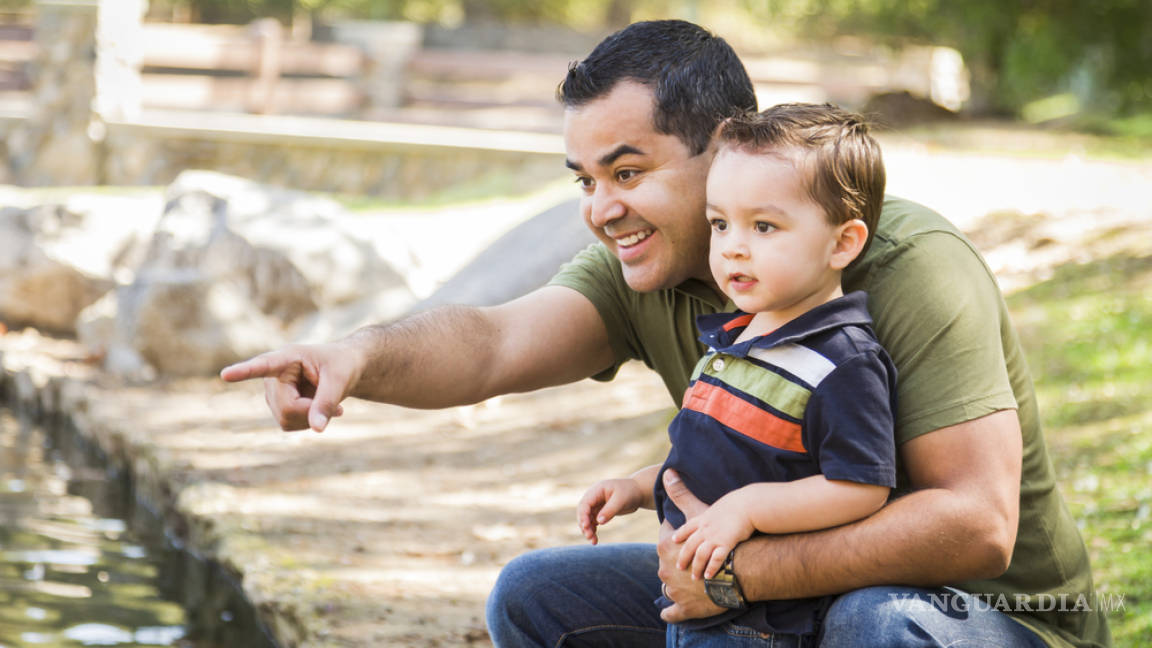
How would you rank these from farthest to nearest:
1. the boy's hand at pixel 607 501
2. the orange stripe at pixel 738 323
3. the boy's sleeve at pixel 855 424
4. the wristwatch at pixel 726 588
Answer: the boy's hand at pixel 607 501, the orange stripe at pixel 738 323, the wristwatch at pixel 726 588, the boy's sleeve at pixel 855 424

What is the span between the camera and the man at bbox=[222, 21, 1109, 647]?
1893mm

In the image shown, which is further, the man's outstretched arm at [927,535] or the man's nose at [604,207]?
the man's nose at [604,207]

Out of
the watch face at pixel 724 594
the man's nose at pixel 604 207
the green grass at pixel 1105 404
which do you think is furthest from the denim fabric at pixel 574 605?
the green grass at pixel 1105 404

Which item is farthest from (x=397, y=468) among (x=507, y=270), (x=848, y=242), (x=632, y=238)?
(x=848, y=242)

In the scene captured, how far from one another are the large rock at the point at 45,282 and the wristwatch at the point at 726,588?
6413 mm

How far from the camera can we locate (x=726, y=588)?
6.43ft

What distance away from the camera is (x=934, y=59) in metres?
17.4

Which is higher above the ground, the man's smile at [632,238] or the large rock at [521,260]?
the man's smile at [632,238]

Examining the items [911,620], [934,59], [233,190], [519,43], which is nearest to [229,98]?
[233,190]

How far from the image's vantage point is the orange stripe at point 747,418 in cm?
192

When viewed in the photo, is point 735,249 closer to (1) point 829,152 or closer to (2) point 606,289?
(1) point 829,152

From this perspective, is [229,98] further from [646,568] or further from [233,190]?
[646,568]

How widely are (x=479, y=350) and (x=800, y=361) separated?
0.88 meters

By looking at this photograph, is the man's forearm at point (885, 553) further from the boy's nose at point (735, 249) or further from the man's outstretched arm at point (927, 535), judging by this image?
the boy's nose at point (735, 249)
